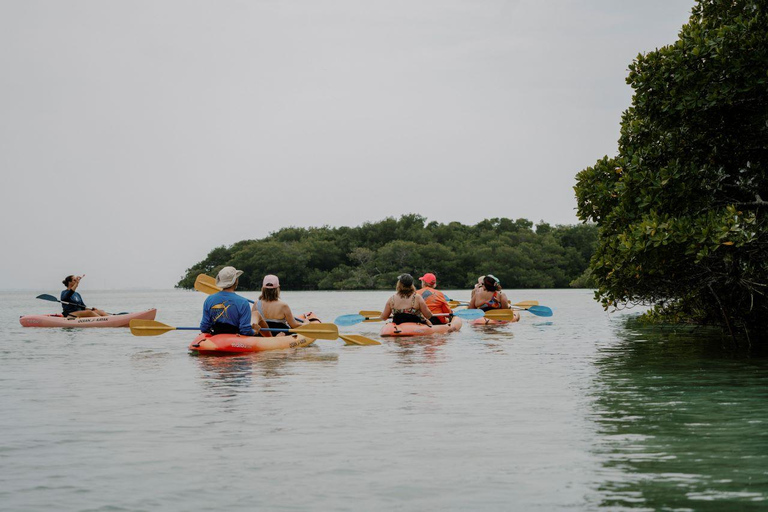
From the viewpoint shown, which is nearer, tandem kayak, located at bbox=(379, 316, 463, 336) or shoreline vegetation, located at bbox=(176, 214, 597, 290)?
tandem kayak, located at bbox=(379, 316, 463, 336)

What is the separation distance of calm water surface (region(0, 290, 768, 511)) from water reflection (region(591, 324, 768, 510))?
0.06ft

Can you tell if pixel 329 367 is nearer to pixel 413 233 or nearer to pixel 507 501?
pixel 507 501

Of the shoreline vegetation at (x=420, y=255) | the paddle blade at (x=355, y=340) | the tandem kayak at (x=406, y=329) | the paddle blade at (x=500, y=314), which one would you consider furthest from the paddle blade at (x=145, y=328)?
the shoreline vegetation at (x=420, y=255)

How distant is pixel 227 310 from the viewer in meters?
12.6

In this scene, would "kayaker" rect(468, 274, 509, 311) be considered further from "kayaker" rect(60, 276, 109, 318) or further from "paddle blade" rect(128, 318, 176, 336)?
"kayaker" rect(60, 276, 109, 318)

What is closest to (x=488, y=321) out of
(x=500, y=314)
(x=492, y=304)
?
(x=492, y=304)

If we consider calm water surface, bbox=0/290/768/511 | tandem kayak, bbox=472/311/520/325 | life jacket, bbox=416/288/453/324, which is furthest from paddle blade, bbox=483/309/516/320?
calm water surface, bbox=0/290/768/511

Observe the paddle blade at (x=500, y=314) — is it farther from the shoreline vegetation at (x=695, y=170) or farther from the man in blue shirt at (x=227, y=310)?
the man in blue shirt at (x=227, y=310)

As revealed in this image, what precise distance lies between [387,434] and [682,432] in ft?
7.79

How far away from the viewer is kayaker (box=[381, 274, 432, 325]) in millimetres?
16062

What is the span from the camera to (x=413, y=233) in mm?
96062

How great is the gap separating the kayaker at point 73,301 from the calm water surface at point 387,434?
311 inches

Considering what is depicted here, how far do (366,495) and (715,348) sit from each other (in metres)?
11.0

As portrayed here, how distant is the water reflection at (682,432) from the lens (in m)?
4.71
